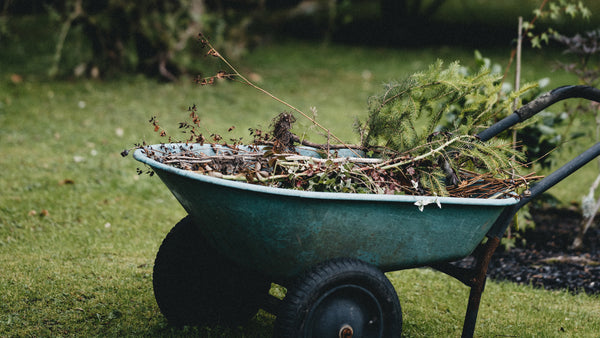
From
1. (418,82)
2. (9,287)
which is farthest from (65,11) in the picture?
(418,82)

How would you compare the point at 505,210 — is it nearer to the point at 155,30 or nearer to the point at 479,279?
the point at 479,279

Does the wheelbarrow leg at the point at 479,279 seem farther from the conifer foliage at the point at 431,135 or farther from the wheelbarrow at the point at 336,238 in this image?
the conifer foliage at the point at 431,135

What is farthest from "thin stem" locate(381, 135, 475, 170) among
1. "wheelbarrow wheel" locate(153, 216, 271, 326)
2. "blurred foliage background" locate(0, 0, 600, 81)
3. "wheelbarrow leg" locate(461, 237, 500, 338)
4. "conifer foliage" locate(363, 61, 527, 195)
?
"blurred foliage background" locate(0, 0, 600, 81)

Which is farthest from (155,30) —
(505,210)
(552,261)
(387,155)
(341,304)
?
(341,304)

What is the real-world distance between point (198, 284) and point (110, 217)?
6.54 feet

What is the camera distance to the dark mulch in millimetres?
3822

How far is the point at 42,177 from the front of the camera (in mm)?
5262

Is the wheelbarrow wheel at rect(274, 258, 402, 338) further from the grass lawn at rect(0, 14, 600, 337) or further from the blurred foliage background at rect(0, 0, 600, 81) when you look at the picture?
the blurred foliage background at rect(0, 0, 600, 81)

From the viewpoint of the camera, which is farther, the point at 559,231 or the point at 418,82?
the point at 559,231

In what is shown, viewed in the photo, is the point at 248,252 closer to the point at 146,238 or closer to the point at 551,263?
the point at 146,238

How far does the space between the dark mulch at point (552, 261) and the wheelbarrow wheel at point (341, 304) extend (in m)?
1.92

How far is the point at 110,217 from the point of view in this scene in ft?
14.9

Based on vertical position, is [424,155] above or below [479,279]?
above

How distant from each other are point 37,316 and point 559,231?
12.8ft
